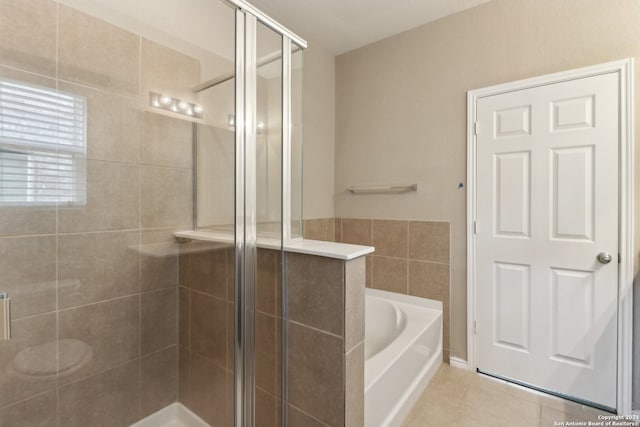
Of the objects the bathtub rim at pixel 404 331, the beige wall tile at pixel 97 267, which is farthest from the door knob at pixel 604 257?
the beige wall tile at pixel 97 267

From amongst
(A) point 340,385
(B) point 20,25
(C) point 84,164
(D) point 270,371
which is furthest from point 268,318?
(B) point 20,25

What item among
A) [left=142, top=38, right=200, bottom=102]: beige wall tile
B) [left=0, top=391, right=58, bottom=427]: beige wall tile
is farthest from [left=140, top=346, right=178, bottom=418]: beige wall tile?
[left=142, top=38, right=200, bottom=102]: beige wall tile

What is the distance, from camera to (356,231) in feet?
8.82

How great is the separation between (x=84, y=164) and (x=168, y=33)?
0.82m

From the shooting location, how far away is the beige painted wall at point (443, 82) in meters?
1.78

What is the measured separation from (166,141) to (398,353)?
1.64m

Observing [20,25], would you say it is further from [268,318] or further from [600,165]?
[600,165]

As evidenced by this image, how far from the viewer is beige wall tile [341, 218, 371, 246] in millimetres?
2623

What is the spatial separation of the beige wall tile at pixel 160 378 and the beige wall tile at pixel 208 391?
13cm

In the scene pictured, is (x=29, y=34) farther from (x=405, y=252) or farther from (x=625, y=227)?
(x=625, y=227)

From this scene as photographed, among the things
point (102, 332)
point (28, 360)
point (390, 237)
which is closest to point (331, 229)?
point (390, 237)

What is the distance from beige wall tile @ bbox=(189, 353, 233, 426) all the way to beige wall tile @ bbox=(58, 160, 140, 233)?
30.0 inches

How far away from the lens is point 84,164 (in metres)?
1.38

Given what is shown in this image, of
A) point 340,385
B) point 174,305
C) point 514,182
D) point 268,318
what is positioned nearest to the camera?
point 340,385
